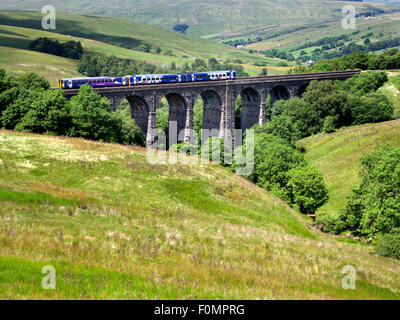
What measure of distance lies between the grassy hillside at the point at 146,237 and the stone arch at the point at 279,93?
73.2 m

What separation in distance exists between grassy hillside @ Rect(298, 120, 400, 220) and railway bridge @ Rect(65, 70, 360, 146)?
60.0 feet

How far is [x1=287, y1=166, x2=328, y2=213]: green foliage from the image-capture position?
57281 millimetres

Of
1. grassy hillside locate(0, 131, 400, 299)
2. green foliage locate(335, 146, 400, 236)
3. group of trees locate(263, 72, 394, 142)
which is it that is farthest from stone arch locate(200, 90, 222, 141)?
grassy hillside locate(0, 131, 400, 299)

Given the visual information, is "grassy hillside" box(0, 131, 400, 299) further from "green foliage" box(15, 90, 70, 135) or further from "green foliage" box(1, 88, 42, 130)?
"green foliage" box(1, 88, 42, 130)

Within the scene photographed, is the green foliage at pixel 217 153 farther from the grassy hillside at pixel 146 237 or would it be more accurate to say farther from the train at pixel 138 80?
the grassy hillside at pixel 146 237

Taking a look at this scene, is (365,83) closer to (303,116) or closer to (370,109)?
(370,109)

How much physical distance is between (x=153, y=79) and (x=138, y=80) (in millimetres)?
3826

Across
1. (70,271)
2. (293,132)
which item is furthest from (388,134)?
(70,271)

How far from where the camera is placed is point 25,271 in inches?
589

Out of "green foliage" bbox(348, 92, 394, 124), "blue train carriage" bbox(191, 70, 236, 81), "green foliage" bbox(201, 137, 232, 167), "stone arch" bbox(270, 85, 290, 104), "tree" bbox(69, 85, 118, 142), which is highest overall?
"blue train carriage" bbox(191, 70, 236, 81)

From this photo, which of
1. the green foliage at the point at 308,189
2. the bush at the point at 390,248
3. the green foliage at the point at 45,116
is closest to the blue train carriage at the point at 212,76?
the green foliage at the point at 45,116

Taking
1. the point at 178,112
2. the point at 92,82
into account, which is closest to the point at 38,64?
the point at 178,112

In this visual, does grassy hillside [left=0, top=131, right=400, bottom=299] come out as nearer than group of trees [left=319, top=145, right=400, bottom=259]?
Yes

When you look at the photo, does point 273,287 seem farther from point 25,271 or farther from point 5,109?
point 5,109
